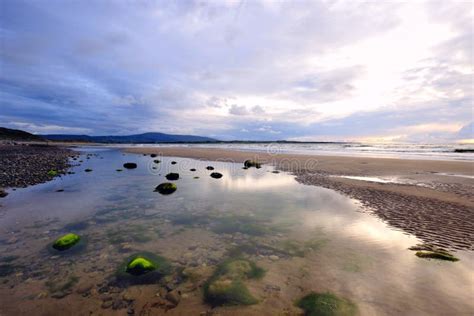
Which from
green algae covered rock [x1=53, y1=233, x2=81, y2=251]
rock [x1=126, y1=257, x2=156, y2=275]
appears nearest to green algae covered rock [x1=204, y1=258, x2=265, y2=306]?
rock [x1=126, y1=257, x2=156, y2=275]

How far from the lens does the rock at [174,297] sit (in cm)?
446

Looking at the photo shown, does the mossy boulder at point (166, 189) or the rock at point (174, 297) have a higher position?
the mossy boulder at point (166, 189)

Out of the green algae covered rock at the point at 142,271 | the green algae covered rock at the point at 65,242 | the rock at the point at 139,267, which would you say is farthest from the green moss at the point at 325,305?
the green algae covered rock at the point at 65,242

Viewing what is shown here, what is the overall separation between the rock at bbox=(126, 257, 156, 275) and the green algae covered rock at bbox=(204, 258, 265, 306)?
1.48 meters

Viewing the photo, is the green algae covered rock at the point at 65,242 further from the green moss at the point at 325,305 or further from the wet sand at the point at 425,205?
the wet sand at the point at 425,205

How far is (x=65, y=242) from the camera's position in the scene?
6707mm

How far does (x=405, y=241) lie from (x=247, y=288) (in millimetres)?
5403

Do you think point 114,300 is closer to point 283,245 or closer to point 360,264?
point 283,245

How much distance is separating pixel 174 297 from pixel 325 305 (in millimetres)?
2843

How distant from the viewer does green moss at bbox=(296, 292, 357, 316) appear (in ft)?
13.8

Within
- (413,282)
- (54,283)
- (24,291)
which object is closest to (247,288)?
(413,282)

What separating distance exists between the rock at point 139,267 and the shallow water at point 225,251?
416 mm

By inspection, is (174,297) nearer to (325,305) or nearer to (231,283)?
(231,283)

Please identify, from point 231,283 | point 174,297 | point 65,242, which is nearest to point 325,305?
point 231,283
